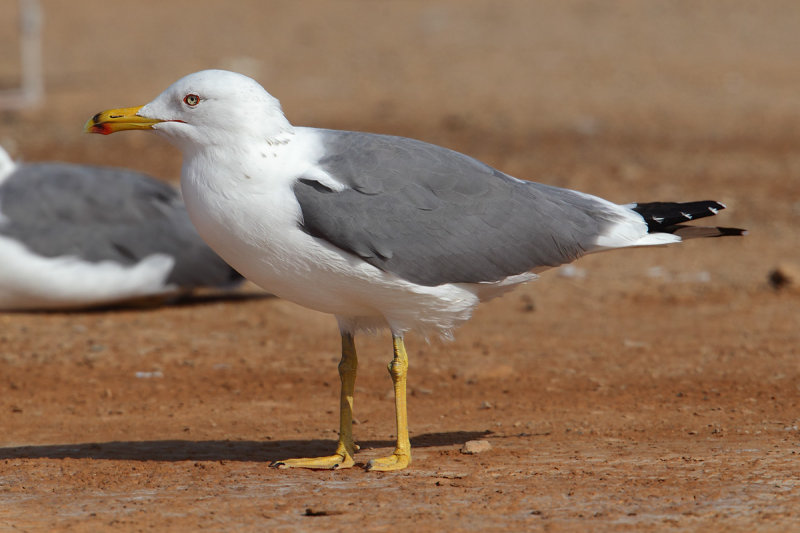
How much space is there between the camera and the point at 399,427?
530cm

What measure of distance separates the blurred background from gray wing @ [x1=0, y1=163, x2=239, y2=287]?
437 centimetres

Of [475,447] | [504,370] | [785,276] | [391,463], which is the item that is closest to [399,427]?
[391,463]

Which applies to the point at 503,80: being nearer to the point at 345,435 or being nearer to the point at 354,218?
the point at 345,435

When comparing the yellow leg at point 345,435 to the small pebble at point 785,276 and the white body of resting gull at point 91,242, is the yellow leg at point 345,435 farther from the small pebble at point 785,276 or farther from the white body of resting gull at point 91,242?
the small pebble at point 785,276

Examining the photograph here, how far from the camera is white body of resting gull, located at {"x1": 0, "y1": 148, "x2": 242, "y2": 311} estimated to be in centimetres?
902

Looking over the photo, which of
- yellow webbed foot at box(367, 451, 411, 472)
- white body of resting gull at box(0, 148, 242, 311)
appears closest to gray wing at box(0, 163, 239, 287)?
white body of resting gull at box(0, 148, 242, 311)

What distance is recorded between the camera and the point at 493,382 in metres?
7.25

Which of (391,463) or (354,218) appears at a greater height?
(354,218)

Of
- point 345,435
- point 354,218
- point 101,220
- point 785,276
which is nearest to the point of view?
point 354,218

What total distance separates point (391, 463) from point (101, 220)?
16.0ft

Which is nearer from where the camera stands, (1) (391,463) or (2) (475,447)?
(1) (391,463)

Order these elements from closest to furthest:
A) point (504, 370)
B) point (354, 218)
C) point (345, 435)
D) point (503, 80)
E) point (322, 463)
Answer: point (354, 218), point (322, 463), point (345, 435), point (504, 370), point (503, 80)

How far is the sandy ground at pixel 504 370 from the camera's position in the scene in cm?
473

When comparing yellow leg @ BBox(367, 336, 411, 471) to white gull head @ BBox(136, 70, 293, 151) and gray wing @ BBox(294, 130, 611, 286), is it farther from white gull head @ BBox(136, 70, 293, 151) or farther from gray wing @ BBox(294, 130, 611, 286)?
white gull head @ BBox(136, 70, 293, 151)
